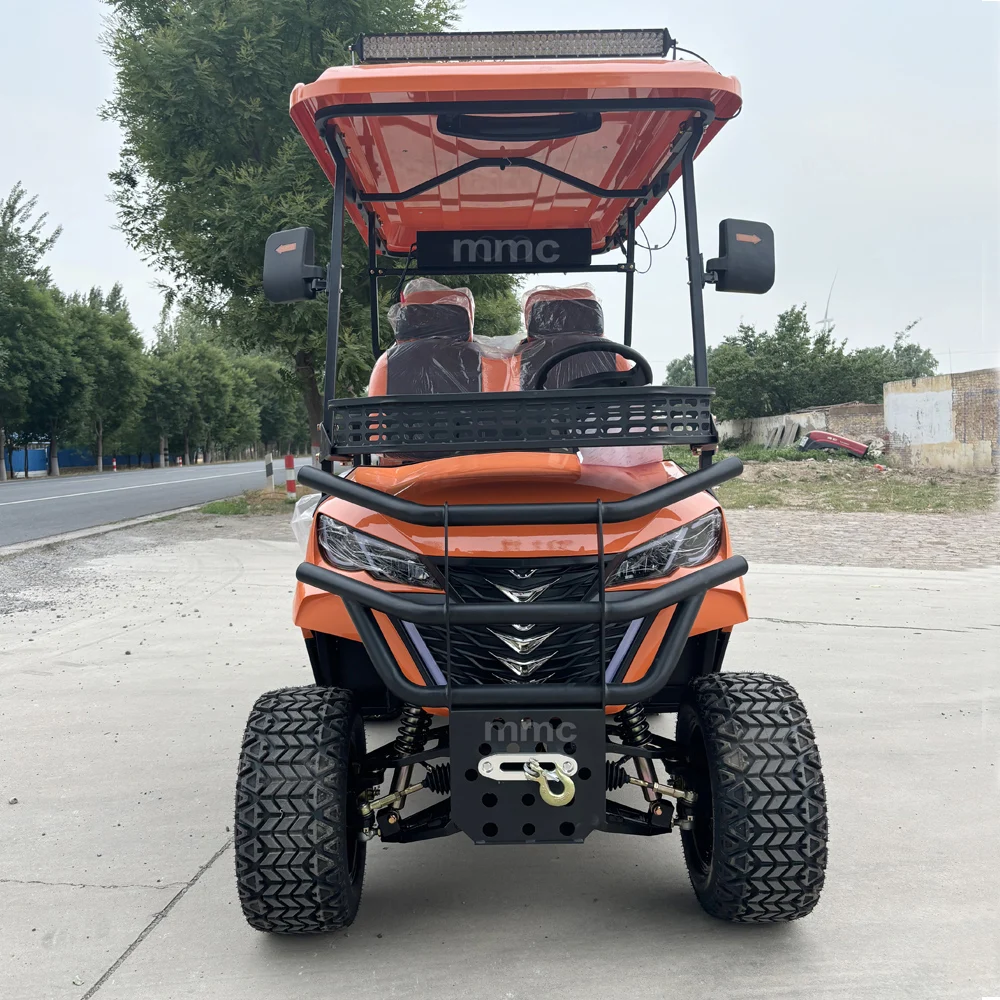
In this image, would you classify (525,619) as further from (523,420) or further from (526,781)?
(523,420)

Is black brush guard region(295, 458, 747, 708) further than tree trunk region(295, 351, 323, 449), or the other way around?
tree trunk region(295, 351, 323, 449)

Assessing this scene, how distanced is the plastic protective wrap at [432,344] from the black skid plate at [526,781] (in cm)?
190

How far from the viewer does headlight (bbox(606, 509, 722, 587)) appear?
2916 mm

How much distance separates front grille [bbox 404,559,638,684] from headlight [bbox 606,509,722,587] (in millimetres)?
120

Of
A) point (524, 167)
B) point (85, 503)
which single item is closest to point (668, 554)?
point (524, 167)

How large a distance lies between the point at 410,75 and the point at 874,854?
121 inches

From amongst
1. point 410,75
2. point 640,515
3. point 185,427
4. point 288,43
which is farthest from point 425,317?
point 185,427

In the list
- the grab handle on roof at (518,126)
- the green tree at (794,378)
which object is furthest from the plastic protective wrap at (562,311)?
the green tree at (794,378)

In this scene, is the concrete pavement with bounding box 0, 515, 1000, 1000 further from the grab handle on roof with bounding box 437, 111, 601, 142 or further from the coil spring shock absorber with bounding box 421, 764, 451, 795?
the grab handle on roof with bounding box 437, 111, 601, 142

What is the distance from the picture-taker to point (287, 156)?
15.2 meters

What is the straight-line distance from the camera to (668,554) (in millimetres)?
2953

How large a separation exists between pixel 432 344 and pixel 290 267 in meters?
1.14

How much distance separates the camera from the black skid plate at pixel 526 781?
2756 mm

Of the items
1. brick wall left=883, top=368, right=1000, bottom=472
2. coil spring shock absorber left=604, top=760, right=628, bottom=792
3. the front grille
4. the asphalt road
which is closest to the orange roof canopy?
the front grille
